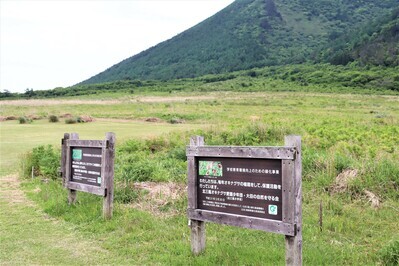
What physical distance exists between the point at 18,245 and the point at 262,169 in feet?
13.5

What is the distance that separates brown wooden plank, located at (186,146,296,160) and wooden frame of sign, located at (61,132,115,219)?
98.1 inches

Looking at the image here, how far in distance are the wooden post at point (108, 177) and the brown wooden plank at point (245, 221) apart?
2429mm

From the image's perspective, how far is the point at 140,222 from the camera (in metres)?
7.40

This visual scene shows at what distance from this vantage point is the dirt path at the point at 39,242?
6.12m

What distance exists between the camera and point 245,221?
17.4 feet

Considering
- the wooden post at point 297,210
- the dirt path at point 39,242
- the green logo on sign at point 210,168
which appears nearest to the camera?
the wooden post at point 297,210

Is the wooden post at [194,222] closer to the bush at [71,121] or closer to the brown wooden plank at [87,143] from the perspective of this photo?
the brown wooden plank at [87,143]

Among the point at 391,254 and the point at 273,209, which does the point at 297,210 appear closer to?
the point at 273,209

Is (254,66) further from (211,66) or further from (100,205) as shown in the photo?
(100,205)

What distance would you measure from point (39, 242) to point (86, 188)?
1736 mm

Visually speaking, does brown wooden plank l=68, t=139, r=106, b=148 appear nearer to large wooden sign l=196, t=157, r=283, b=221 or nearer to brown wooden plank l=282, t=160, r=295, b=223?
large wooden sign l=196, t=157, r=283, b=221

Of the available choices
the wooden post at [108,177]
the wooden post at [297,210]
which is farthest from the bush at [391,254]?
the wooden post at [108,177]

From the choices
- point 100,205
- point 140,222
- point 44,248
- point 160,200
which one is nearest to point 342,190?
point 160,200

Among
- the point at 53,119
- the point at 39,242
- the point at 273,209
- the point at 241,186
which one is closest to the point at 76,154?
the point at 39,242
